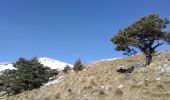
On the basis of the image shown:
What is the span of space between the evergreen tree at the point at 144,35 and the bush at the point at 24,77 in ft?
48.9

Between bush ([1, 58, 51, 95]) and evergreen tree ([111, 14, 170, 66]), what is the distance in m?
14.9

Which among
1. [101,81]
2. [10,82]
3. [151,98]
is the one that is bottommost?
[151,98]

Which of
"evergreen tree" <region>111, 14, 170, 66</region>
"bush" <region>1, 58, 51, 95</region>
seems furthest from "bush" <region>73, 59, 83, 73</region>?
"evergreen tree" <region>111, 14, 170, 66</region>

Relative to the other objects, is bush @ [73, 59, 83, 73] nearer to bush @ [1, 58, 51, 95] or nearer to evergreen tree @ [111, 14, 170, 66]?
bush @ [1, 58, 51, 95]

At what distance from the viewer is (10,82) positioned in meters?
55.9

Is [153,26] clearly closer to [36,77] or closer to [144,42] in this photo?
[144,42]

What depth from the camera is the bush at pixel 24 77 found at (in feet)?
174

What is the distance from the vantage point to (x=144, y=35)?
4653 centimetres

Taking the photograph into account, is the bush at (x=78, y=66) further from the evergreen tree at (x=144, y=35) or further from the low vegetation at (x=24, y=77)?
the evergreen tree at (x=144, y=35)

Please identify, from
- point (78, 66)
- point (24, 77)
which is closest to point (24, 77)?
point (24, 77)

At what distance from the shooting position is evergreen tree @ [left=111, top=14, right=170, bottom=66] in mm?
46062

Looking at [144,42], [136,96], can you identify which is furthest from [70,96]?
[144,42]

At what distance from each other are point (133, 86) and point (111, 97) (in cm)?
275

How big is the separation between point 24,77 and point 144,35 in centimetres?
1980
